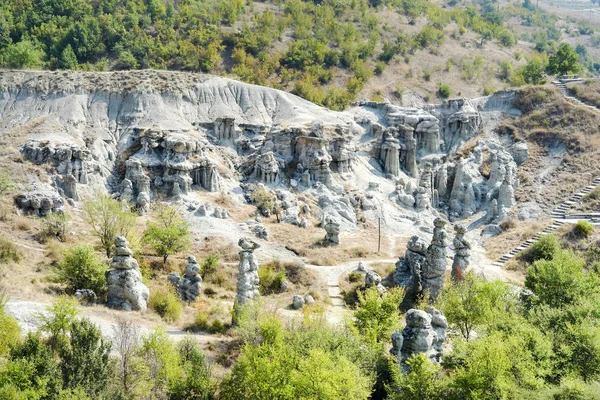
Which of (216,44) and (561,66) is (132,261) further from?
(561,66)

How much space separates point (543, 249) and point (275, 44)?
2355 inches

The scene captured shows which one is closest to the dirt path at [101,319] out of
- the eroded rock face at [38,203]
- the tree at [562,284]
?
the eroded rock face at [38,203]

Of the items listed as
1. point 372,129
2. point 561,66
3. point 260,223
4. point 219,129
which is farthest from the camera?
point 561,66

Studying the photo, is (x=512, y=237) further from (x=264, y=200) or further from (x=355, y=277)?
(x=264, y=200)

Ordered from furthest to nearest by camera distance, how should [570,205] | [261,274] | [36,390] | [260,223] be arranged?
[570,205], [260,223], [261,274], [36,390]

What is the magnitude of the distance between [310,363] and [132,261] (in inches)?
574

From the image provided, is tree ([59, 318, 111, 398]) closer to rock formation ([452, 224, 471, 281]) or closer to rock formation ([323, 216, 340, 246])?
rock formation ([452, 224, 471, 281])

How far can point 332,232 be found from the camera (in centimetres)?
4141

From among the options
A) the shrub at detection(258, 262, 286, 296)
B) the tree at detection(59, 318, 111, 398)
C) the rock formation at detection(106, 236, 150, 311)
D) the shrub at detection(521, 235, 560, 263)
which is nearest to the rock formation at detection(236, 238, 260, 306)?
the rock formation at detection(106, 236, 150, 311)

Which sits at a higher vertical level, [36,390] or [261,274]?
[36,390]

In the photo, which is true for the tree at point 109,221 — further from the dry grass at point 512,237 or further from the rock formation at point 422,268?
the dry grass at point 512,237

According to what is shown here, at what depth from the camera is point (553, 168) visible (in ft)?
178

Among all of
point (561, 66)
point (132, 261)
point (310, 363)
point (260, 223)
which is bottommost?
point (260, 223)

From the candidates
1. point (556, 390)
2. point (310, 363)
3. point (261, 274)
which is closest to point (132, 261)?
point (261, 274)
